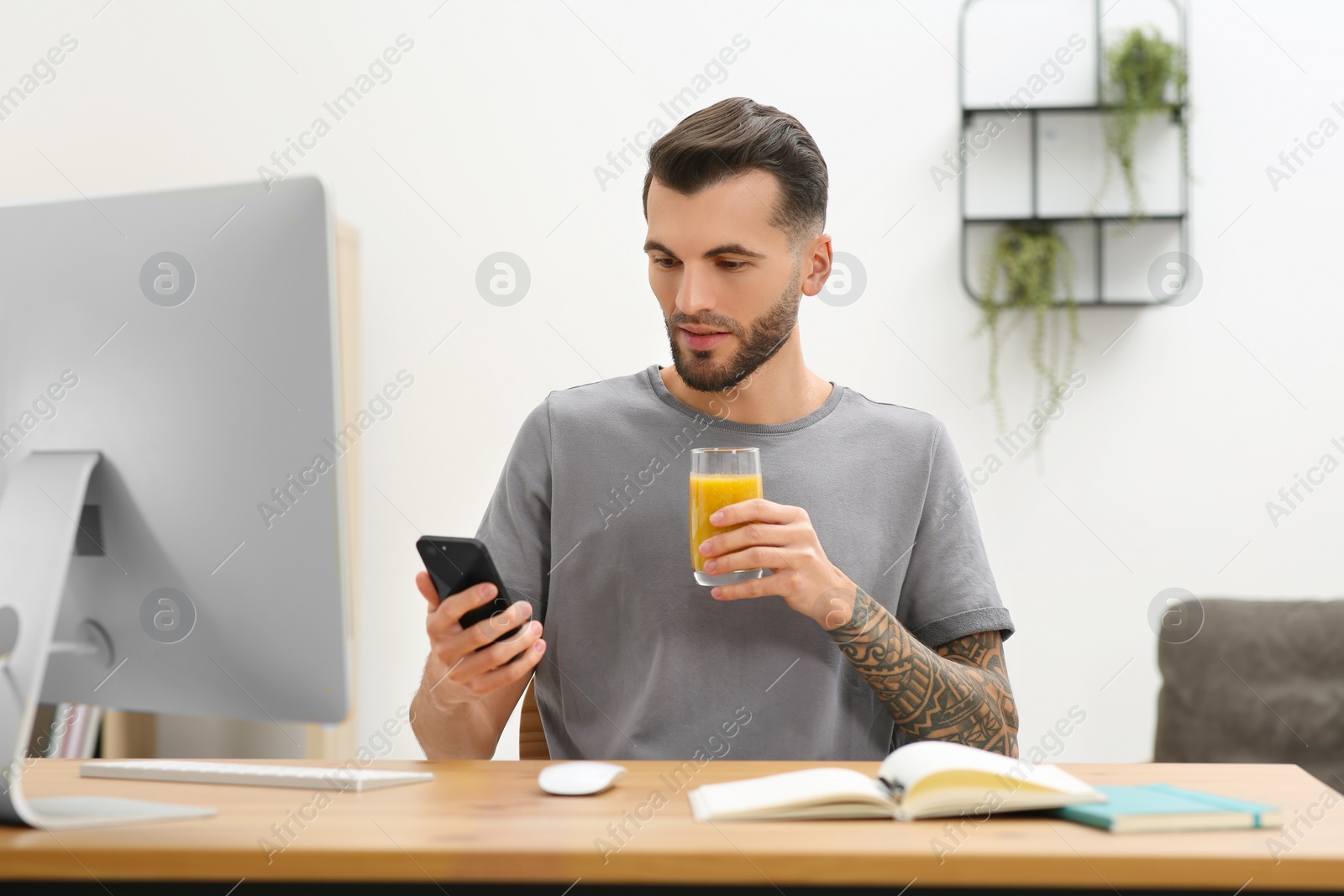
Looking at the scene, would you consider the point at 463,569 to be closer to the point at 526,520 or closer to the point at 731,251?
the point at 526,520

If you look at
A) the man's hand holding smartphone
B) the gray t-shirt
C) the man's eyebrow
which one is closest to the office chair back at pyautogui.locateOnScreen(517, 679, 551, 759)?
the gray t-shirt

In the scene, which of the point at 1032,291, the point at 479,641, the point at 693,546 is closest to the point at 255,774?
the point at 479,641

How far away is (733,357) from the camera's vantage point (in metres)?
1.49

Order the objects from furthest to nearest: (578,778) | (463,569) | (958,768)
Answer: (463,569) < (578,778) < (958,768)

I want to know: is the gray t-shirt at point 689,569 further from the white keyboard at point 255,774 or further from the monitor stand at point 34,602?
the monitor stand at point 34,602

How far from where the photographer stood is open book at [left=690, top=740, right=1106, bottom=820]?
83 cm

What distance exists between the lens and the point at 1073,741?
264cm

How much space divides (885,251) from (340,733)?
183 cm

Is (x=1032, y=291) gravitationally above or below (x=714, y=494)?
above

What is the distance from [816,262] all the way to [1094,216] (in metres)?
1.29

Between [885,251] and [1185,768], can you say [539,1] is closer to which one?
[885,251]

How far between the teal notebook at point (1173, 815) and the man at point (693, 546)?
460 mm

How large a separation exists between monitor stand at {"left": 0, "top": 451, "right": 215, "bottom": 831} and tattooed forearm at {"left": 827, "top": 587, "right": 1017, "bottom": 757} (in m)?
0.75

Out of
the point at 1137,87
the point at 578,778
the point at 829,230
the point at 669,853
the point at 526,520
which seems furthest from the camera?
the point at 829,230
